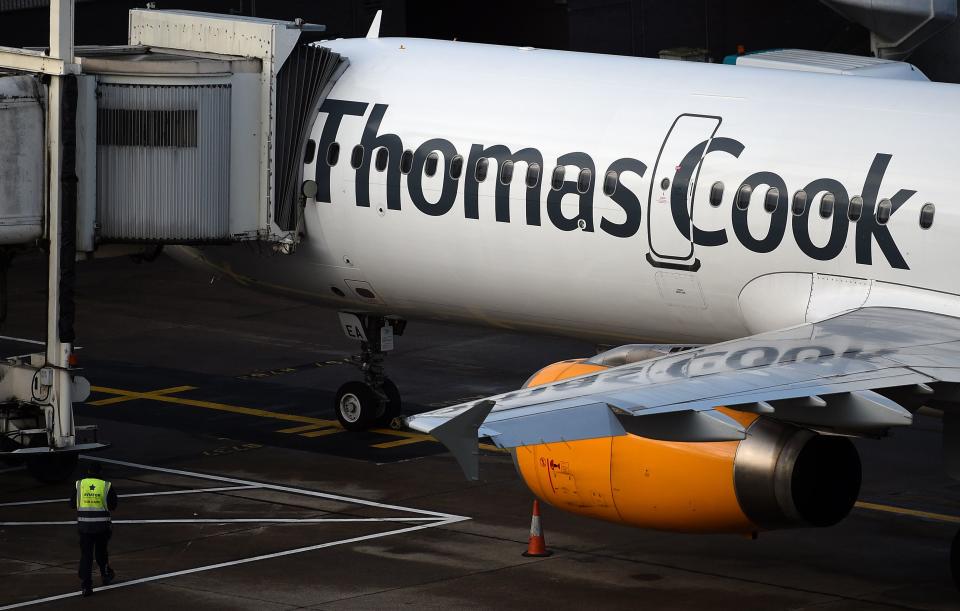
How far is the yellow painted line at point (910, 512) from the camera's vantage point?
23.3 meters

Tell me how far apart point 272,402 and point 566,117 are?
955 cm

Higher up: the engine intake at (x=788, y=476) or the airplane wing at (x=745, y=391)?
the airplane wing at (x=745, y=391)

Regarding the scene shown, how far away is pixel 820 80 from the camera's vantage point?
73.4 ft

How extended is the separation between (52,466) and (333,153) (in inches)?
240

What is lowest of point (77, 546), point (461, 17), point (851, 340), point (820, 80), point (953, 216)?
point (77, 546)

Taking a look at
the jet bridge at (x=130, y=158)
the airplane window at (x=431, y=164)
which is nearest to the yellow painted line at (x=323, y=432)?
the jet bridge at (x=130, y=158)

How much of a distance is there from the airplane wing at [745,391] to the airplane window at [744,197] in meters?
1.96

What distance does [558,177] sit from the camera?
76.1ft

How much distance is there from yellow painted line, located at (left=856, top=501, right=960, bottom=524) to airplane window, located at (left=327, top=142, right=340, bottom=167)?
8.95m

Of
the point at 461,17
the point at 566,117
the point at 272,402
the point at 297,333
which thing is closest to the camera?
the point at 566,117

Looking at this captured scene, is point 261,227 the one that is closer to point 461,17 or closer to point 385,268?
point 385,268

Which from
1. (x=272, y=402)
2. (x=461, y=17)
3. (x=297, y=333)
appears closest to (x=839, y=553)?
(x=272, y=402)

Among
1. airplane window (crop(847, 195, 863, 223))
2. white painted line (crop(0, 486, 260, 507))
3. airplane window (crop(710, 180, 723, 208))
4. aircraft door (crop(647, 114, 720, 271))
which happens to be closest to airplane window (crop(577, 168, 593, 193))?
aircraft door (crop(647, 114, 720, 271))

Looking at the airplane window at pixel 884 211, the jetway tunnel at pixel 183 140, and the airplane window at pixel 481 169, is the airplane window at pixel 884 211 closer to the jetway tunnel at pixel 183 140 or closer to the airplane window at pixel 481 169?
the airplane window at pixel 481 169
